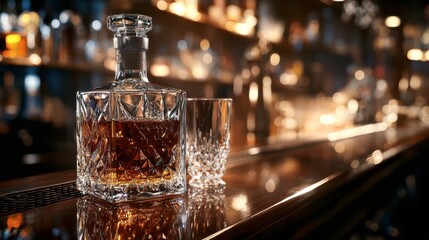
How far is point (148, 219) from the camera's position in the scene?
0.52 m

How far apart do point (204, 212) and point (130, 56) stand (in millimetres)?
268

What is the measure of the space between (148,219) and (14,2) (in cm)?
206

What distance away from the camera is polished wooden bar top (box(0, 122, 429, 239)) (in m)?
0.48

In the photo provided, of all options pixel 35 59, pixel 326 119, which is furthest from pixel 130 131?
pixel 326 119

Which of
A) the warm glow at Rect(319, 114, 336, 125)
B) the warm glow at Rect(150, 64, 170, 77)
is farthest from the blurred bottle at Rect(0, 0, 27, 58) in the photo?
the warm glow at Rect(319, 114, 336, 125)

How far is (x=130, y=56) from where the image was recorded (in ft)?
2.22

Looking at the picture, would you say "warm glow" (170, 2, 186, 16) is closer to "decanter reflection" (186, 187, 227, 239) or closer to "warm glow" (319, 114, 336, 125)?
"decanter reflection" (186, 187, 227, 239)

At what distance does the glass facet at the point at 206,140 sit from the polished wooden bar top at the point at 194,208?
4 cm

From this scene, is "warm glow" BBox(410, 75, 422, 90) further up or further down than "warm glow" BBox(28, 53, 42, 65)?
further up

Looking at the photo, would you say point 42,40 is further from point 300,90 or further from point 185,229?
point 300,90

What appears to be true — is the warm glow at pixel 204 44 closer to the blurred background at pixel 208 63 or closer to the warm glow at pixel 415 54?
the blurred background at pixel 208 63

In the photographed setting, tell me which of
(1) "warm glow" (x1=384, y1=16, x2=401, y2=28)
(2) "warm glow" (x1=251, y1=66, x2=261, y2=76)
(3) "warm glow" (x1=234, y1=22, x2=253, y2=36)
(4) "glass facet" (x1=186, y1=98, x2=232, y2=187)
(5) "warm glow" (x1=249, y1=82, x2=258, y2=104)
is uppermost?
(1) "warm glow" (x1=384, y1=16, x2=401, y2=28)

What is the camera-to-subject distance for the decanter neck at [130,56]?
0.67 m

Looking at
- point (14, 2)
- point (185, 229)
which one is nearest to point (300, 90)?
point (14, 2)
